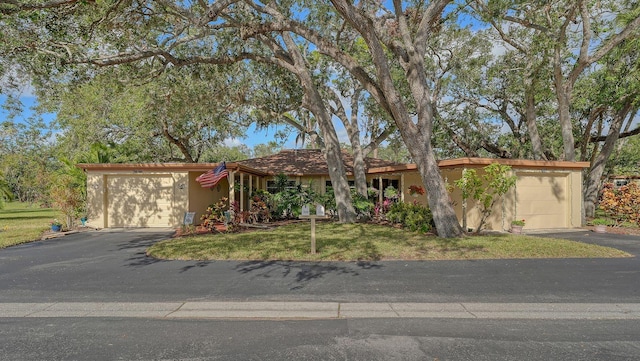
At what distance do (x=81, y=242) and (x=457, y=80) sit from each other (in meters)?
19.1

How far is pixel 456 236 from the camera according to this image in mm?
10234

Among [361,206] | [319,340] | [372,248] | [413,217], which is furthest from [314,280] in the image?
[361,206]

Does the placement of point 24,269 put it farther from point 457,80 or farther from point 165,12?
point 457,80

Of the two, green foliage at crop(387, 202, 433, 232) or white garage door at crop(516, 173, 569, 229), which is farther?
white garage door at crop(516, 173, 569, 229)

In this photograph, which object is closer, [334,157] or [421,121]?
[421,121]

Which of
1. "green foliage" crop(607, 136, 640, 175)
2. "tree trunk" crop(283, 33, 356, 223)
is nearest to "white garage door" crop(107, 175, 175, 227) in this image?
"tree trunk" crop(283, 33, 356, 223)

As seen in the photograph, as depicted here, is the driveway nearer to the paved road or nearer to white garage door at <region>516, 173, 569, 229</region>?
the paved road

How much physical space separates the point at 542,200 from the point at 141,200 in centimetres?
1650

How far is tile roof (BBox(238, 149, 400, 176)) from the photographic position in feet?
65.2

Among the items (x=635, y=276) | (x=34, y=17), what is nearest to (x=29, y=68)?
(x=34, y=17)

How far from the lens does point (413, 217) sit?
12297 millimetres

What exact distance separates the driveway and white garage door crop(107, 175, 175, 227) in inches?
254

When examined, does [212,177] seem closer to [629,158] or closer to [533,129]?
[533,129]

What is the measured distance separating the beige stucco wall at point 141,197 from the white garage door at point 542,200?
44.3ft
